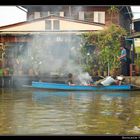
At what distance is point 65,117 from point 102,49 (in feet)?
7.60

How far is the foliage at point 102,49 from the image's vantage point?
23.3ft

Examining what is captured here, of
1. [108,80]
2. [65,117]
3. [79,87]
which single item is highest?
[108,80]

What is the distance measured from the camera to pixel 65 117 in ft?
18.8

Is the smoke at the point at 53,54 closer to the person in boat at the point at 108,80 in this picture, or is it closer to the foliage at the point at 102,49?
the foliage at the point at 102,49

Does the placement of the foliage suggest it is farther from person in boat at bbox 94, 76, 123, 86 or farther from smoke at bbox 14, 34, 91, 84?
person in boat at bbox 94, 76, 123, 86

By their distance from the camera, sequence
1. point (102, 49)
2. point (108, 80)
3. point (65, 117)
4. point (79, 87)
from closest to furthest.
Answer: point (65, 117)
point (102, 49)
point (108, 80)
point (79, 87)

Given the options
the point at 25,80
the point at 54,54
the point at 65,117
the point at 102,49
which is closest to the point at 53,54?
the point at 54,54

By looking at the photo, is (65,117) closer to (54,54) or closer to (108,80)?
(54,54)

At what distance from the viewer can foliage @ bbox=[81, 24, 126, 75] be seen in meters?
7.10

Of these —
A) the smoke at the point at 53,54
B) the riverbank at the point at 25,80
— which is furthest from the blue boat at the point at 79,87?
the smoke at the point at 53,54

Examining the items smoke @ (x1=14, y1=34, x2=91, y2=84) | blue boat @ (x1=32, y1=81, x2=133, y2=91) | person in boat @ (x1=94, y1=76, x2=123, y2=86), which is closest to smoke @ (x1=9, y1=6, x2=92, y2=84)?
smoke @ (x1=14, y1=34, x2=91, y2=84)
